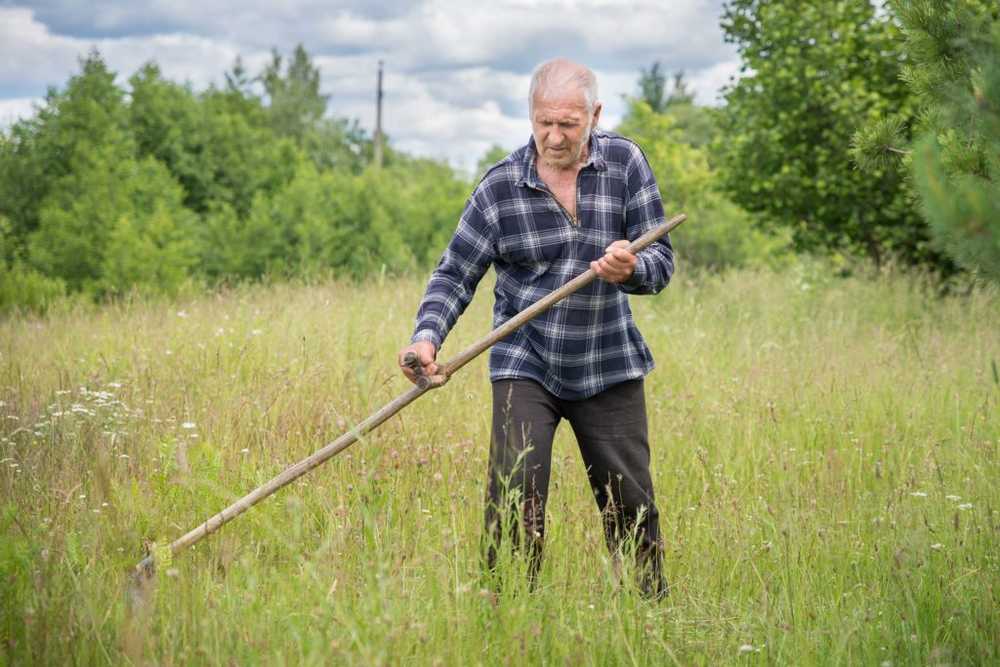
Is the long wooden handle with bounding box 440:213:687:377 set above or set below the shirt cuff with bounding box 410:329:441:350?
above

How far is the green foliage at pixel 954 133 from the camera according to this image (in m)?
2.08

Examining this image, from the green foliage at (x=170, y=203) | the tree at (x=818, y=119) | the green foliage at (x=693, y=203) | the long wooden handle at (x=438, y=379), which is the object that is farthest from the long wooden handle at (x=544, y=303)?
the green foliage at (x=693, y=203)

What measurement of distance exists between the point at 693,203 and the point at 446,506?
12419 mm

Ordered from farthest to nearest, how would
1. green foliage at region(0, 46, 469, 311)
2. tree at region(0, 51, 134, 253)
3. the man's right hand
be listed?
tree at region(0, 51, 134, 253), green foliage at region(0, 46, 469, 311), the man's right hand

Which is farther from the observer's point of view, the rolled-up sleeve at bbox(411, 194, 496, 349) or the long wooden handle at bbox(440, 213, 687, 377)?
the rolled-up sleeve at bbox(411, 194, 496, 349)

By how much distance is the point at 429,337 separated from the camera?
3.34 metres

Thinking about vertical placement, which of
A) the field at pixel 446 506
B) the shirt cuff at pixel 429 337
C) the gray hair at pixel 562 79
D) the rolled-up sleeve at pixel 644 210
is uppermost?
the gray hair at pixel 562 79

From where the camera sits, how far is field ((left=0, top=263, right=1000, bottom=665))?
2783 mm

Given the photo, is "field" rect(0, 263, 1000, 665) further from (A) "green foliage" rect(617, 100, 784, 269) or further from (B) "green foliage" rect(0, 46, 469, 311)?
(A) "green foliage" rect(617, 100, 784, 269)

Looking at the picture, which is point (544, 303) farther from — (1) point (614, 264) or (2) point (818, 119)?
(2) point (818, 119)

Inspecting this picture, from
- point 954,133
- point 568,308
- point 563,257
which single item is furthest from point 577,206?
point 954,133

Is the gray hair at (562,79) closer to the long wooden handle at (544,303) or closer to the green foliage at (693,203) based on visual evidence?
the long wooden handle at (544,303)

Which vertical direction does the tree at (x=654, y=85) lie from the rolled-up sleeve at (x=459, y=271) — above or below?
above

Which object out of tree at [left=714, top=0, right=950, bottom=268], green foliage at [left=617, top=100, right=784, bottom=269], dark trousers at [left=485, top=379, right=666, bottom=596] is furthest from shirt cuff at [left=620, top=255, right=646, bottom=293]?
green foliage at [left=617, top=100, right=784, bottom=269]
